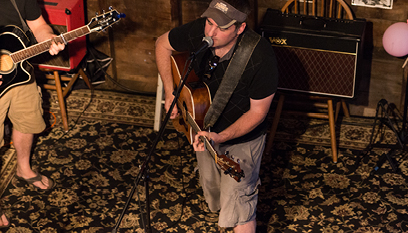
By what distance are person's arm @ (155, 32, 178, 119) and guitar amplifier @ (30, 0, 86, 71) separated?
130cm

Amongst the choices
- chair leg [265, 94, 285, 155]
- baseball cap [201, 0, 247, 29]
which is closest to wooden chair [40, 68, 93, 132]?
chair leg [265, 94, 285, 155]

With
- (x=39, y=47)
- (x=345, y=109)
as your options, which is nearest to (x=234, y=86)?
(x=39, y=47)

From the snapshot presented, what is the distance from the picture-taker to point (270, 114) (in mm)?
4566

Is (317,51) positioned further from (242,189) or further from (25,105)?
(25,105)

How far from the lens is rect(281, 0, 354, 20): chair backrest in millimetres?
3891

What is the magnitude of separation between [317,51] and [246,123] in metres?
1.30

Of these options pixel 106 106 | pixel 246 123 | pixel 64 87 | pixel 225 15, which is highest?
pixel 225 15

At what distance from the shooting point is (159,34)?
15.1 feet

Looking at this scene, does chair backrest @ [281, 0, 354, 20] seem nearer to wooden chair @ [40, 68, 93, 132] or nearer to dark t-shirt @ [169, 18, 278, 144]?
dark t-shirt @ [169, 18, 278, 144]

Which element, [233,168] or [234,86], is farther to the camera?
[234,86]

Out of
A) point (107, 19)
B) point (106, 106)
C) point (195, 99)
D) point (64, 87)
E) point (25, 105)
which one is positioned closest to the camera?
point (195, 99)

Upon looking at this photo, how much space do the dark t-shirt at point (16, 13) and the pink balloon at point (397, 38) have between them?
274 centimetres

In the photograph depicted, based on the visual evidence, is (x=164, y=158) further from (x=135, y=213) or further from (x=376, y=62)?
(x=376, y=62)

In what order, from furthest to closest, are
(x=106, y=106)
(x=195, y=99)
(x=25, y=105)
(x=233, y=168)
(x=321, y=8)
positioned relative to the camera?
(x=106, y=106) < (x=321, y=8) < (x=25, y=105) < (x=195, y=99) < (x=233, y=168)
